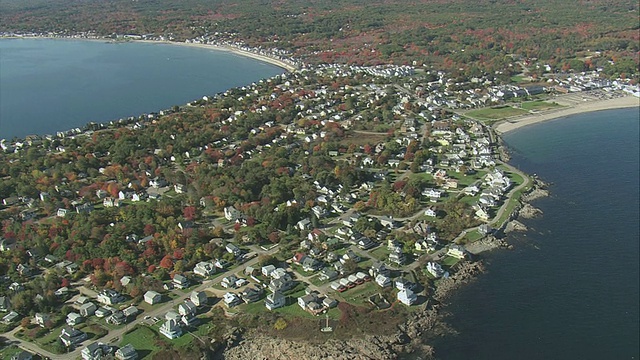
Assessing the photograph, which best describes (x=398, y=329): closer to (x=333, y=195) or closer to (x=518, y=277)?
(x=518, y=277)

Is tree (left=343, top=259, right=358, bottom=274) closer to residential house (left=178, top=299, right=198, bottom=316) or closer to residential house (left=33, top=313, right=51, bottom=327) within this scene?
residential house (left=178, top=299, right=198, bottom=316)

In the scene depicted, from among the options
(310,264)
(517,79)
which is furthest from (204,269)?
(517,79)

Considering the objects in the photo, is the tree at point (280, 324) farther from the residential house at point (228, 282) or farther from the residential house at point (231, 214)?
the residential house at point (231, 214)

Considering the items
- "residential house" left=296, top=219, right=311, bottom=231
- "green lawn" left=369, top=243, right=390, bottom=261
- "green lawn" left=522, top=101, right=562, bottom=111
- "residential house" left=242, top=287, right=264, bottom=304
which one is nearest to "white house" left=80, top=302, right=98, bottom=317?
"residential house" left=242, top=287, right=264, bottom=304

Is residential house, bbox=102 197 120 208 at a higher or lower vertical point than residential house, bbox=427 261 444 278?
lower

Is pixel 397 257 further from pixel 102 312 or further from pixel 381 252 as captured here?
pixel 102 312

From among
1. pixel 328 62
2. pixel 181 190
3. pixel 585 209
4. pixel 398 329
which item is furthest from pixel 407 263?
pixel 328 62

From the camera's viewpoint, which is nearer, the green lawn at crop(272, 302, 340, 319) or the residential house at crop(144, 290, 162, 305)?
the green lawn at crop(272, 302, 340, 319)
